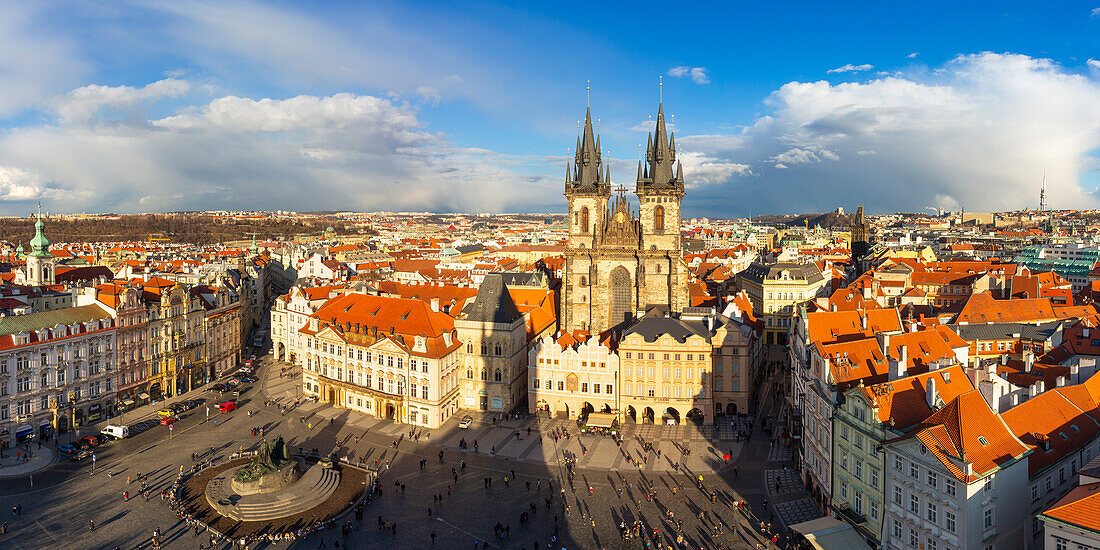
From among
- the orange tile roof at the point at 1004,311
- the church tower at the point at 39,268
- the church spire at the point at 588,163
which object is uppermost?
the church spire at the point at 588,163

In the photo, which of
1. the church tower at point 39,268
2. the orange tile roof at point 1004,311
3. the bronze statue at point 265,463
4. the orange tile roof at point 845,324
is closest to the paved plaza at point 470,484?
the bronze statue at point 265,463

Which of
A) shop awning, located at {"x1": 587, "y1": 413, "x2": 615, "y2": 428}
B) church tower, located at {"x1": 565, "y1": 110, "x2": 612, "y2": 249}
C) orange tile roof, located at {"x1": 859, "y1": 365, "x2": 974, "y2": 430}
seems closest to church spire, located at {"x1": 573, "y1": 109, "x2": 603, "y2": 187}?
church tower, located at {"x1": 565, "y1": 110, "x2": 612, "y2": 249}

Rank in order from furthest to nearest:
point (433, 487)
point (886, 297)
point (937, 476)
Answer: point (886, 297)
point (433, 487)
point (937, 476)

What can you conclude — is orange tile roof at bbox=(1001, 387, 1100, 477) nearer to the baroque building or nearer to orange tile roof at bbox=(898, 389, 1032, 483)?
orange tile roof at bbox=(898, 389, 1032, 483)

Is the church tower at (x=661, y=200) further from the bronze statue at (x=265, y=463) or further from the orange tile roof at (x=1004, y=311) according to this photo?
the bronze statue at (x=265, y=463)

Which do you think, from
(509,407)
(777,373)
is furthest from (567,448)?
(777,373)

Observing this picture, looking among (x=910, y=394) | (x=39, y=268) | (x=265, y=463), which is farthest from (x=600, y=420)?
(x=39, y=268)

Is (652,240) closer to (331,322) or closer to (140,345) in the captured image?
(331,322)
